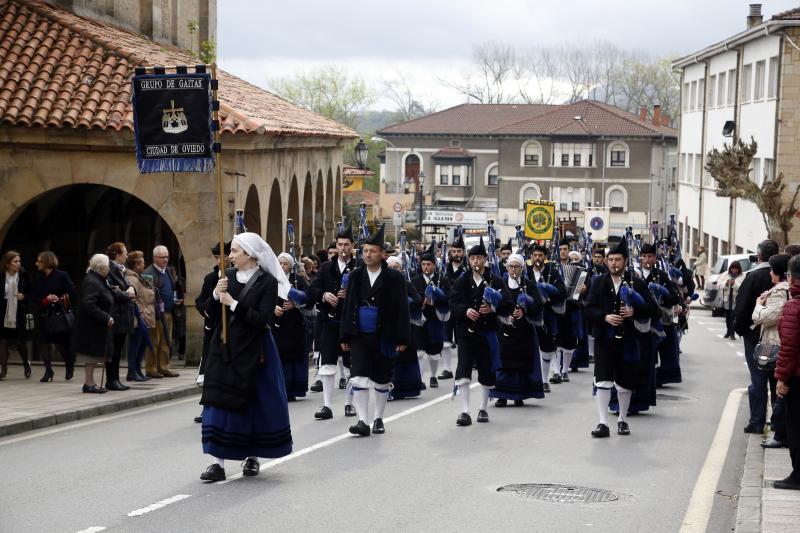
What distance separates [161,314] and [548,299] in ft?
18.4

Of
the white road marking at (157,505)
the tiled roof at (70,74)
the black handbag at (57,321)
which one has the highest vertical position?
the tiled roof at (70,74)

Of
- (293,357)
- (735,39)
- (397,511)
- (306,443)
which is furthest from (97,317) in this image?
(735,39)

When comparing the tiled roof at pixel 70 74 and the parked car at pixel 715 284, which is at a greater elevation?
the tiled roof at pixel 70 74

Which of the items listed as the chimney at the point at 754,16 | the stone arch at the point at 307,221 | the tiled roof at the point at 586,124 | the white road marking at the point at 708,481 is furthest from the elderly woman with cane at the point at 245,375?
the tiled roof at the point at 586,124

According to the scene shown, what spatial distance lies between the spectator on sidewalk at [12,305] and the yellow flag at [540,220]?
1622cm

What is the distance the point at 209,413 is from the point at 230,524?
63.2 inches

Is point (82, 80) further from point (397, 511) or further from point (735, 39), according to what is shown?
point (735, 39)

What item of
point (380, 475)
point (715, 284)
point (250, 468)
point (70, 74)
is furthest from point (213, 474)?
point (715, 284)

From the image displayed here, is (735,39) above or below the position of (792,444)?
above

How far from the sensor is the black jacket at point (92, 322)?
1605 cm

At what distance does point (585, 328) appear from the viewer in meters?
20.9

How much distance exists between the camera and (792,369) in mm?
9742

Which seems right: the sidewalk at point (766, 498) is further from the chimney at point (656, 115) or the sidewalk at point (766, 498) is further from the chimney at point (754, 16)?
the chimney at point (656, 115)

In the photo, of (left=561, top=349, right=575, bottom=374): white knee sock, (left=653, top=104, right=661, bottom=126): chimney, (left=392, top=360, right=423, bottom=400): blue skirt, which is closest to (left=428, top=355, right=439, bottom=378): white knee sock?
(left=561, top=349, right=575, bottom=374): white knee sock
